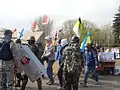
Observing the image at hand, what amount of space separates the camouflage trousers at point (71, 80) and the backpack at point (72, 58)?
0.13 meters

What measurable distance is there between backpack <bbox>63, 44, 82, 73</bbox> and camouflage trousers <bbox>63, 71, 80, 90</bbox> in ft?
0.42

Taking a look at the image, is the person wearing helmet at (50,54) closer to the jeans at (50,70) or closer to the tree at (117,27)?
the jeans at (50,70)

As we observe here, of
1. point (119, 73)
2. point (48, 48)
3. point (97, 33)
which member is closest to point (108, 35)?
point (97, 33)

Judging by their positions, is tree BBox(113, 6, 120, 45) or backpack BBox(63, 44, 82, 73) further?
tree BBox(113, 6, 120, 45)

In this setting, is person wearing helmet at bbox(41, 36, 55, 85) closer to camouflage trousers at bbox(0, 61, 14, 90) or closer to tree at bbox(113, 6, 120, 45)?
camouflage trousers at bbox(0, 61, 14, 90)

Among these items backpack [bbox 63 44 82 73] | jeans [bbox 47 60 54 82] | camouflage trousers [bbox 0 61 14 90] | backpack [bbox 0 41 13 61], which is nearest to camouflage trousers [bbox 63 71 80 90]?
backpack [bbox 63 44 82 73]

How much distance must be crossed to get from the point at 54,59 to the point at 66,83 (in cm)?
356

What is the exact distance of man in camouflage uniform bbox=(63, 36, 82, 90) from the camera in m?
7.99

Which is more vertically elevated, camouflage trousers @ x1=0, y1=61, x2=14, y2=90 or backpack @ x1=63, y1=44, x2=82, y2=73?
backpack @ x1=63, y1=44, x2=82, y2=73

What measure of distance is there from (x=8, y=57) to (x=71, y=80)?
175cm

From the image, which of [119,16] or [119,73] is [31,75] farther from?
[119,16]

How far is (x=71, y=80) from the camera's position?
8.17m

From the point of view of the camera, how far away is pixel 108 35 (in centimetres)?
8700

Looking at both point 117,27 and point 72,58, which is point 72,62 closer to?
point 72,58
